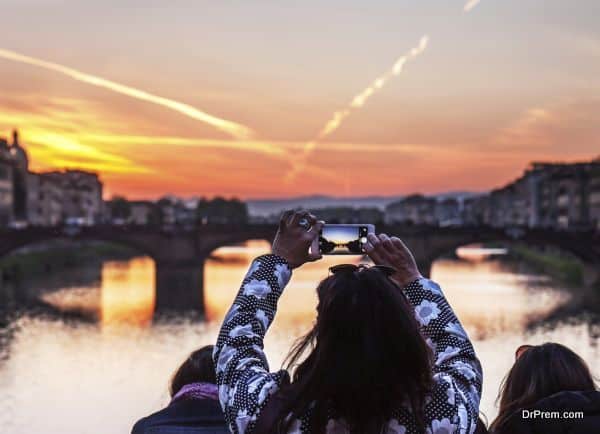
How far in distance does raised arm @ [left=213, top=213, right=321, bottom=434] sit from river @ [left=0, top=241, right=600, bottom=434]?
17.1 m

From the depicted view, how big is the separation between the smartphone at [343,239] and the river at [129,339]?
55.4 ft

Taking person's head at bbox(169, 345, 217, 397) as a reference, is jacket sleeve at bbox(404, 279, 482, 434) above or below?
above

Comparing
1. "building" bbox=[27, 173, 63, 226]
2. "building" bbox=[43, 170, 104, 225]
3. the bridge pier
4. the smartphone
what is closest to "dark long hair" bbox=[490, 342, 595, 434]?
the smartphone

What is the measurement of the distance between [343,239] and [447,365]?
59 centimetres

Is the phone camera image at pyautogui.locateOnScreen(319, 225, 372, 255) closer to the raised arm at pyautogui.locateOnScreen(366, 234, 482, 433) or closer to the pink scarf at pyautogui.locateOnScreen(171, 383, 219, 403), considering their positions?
the raised arm at pyautogui.locateOnScreen(366, 234, 482, 433)

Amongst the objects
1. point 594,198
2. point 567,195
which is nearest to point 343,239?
point 594,198

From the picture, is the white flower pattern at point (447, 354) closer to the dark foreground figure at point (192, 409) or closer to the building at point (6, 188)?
the dark foreground figure at point (192, 409)

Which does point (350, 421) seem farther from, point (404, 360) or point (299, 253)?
point (299, 253)

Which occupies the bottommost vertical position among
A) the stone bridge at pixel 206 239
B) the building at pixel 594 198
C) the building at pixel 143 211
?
the building at pixel 143 211

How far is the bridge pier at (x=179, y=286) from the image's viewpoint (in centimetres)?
4119

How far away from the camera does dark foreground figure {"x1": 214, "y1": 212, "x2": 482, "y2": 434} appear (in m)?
2.23

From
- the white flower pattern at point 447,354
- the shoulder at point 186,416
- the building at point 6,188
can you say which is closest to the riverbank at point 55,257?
the building at point 6,188

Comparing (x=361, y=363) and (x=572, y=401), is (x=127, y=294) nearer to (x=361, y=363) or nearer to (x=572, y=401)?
(x=572, y=401)

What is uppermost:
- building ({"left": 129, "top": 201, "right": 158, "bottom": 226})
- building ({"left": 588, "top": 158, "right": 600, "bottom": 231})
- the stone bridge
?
building ({"left": 588, "top": 158, "right": 600, "bottom": 231})
